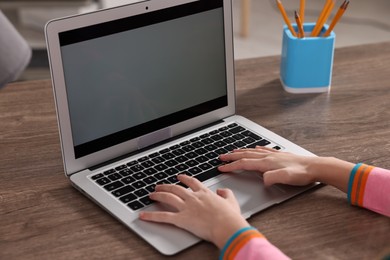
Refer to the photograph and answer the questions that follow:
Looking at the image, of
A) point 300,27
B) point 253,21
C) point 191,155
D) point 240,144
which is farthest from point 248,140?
point 253,21

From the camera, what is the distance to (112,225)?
0.97m

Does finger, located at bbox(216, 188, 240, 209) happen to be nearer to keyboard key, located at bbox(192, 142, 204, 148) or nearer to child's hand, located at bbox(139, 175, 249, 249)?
child's hand, located at bbox(139, 175, 249, 249)

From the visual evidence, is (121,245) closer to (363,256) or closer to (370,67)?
(363,256)

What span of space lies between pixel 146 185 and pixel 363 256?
14.3 inches

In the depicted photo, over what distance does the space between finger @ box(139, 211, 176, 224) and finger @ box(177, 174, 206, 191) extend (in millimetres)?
76

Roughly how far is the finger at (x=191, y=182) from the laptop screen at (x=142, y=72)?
0.47 ft

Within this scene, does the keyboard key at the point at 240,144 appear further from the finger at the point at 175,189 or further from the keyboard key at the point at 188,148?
the finger at the point at 175,189

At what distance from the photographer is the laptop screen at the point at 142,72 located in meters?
1.06

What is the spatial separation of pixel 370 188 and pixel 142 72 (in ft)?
1.46

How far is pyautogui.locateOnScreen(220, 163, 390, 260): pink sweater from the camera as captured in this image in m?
0.87

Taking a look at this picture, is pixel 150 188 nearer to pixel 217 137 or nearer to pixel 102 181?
pixel 102 181

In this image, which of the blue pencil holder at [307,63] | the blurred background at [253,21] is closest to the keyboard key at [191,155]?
the blue pencil holder at [307,63]

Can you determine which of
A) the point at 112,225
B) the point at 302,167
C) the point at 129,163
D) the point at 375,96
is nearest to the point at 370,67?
the point at 375,96

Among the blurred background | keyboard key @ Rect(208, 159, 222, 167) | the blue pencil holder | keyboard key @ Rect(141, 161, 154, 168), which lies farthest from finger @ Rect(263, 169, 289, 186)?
the blurred background
